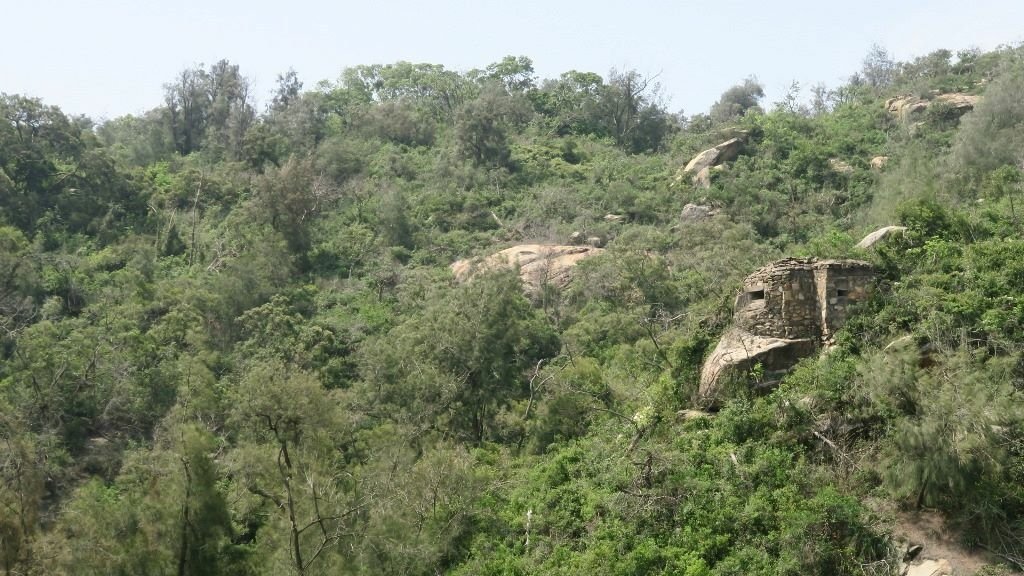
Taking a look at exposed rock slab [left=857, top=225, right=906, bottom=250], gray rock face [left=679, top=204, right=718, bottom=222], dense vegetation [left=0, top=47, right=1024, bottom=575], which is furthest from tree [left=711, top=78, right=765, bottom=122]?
exposed rock slab [left=857, top=225, right=906, bottom=250]

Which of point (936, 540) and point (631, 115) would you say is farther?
point (631, 115)

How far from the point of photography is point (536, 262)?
106 feet

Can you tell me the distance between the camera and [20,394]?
998 inches

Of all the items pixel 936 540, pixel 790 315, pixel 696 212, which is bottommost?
pixel 936 540

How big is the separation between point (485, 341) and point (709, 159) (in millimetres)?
17219

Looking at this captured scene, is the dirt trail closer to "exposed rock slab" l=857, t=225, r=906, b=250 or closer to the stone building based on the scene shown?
the stone building

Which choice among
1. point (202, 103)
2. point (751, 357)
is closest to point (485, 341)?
point (751, 357)

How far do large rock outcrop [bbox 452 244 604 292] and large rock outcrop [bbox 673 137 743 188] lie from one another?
21.3 feet

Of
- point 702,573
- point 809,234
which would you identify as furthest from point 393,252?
point 702,573

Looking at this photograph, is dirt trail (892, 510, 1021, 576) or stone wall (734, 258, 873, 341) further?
stone wall (734, 258, 873, 341)

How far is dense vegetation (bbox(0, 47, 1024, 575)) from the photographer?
14875mm

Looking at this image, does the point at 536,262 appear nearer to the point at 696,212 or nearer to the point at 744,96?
the point at 696,212

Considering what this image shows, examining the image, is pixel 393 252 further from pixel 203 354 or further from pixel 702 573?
pixel 702 573

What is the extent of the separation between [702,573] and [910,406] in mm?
3930
